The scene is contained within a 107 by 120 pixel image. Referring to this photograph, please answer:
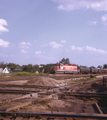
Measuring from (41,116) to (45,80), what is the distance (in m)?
10.0

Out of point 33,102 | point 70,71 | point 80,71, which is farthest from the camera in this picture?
point 80,71

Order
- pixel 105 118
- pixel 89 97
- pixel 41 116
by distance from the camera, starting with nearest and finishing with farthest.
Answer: pixel 105 118, pixel 41 116, pixel 89 97

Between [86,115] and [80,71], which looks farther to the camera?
[80,71]

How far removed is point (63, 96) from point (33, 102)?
217cm

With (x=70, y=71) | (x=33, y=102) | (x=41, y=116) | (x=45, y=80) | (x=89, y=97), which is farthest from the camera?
(x=70, y=71)

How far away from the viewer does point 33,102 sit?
5703 millimetres

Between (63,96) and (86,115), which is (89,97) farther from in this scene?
(86,115)

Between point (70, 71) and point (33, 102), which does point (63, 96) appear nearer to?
point (33, 102)

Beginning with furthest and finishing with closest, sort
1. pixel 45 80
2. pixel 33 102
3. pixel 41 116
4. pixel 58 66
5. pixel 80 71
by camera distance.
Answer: pixel 80 71 < pixel 58 66 < pixel 45 80 < pixel 33 102 < pixel 41 116

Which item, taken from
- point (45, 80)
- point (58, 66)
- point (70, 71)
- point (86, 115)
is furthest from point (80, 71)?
point (86, 115)

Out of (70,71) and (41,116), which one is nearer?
(41,116)

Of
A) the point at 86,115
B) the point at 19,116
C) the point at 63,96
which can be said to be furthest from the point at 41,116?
the point at 63,96

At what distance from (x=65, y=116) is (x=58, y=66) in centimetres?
3435

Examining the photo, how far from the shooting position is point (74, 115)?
3.85 meters
